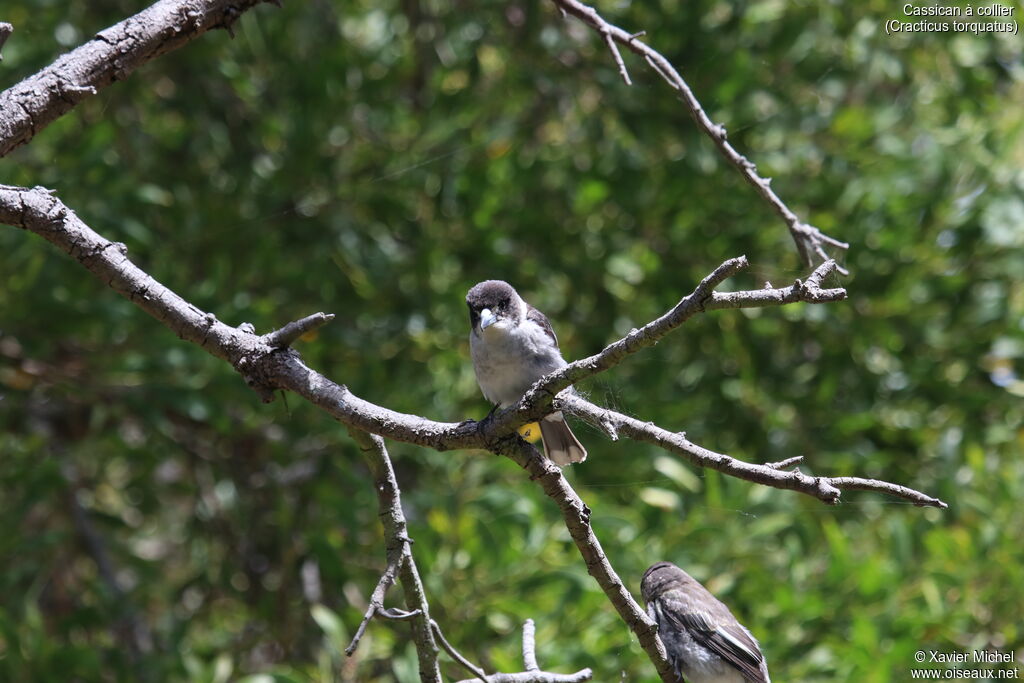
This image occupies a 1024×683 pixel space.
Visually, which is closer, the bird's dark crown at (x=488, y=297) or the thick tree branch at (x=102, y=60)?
the thick tree branch at (x=102, y=60)

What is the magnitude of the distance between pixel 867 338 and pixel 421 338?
80.9 inches

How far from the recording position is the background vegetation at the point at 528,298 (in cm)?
414

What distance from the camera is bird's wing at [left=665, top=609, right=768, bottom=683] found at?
3.62 metres

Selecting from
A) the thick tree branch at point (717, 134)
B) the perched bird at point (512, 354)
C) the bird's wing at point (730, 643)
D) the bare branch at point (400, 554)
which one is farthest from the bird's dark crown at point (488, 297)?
the bird's wing at point (730, 643)

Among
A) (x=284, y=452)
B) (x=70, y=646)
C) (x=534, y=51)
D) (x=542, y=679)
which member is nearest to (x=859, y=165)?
(x=534, y=51)

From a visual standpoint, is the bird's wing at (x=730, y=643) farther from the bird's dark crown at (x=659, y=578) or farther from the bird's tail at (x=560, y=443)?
the bird's tail at (x=560, y=443)

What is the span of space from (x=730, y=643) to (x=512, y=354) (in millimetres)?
1335

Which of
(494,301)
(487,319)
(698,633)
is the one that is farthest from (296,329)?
(698,633)

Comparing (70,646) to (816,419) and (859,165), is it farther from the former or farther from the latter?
(859,165)

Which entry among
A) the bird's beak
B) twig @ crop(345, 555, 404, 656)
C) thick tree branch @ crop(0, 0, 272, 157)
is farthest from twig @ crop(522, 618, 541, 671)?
thick tree branch @ crop(0, 0, 272, 157)

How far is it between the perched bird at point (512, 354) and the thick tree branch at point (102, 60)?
115cm

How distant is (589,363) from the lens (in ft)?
5.85

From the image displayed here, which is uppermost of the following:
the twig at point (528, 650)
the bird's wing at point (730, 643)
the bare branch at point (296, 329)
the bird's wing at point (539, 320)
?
the bare branch at point (296, 329)

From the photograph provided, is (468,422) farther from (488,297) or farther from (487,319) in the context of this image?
(488,297)
